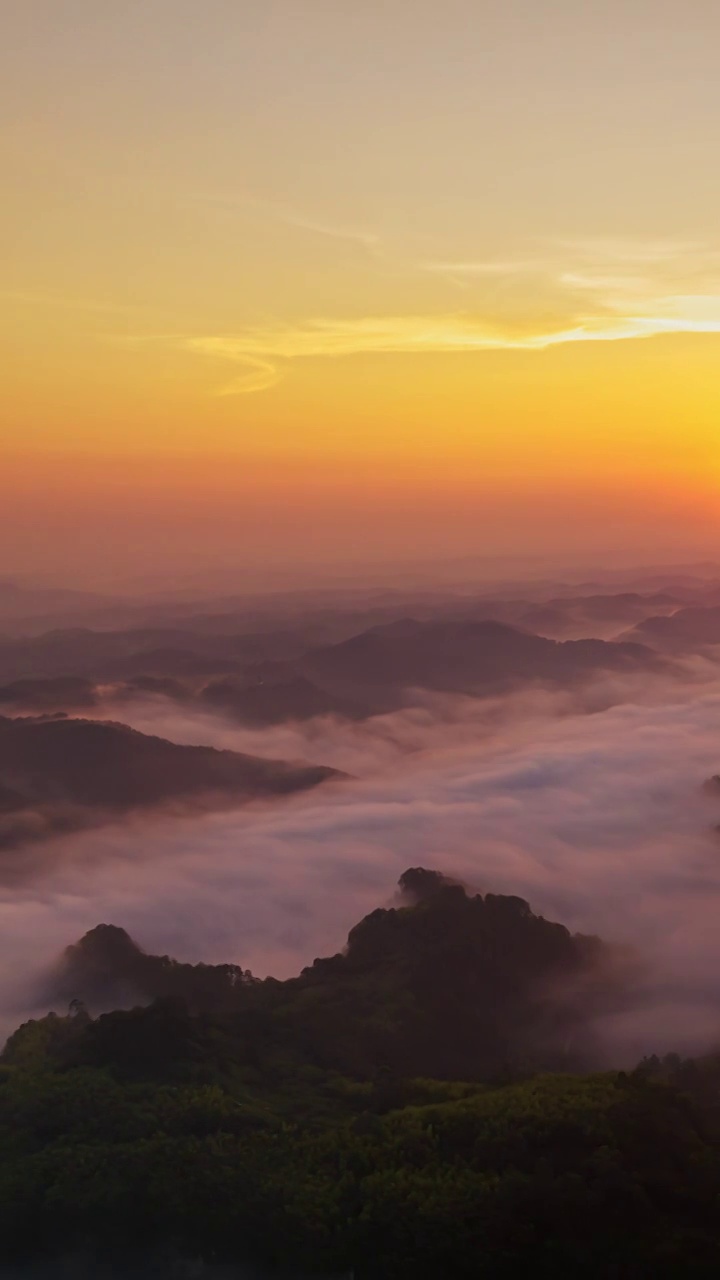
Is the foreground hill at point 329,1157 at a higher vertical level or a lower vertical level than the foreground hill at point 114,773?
lower

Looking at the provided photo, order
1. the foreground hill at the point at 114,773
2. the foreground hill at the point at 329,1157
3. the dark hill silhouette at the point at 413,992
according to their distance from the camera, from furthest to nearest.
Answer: the foreground hill at the point at 114,773
the dark hill silhouette at the point at 413,992
the foreground hill at the point at 329,1157

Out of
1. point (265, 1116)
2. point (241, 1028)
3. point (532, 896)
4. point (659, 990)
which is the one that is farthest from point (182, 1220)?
point (532, 896)

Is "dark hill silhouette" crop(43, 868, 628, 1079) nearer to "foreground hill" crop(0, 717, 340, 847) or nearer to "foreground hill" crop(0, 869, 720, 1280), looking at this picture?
"foreground hill" crop(0, 869, 720, 1280)

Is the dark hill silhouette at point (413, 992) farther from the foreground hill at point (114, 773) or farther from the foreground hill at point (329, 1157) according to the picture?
the foreground hill at point (114, 773)

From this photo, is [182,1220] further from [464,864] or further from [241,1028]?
[464,864]

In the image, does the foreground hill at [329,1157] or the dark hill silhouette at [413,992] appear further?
the dark hill silhouette at [413,992]

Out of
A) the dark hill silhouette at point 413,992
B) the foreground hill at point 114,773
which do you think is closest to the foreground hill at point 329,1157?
the dark hill silhouette at point 413,992

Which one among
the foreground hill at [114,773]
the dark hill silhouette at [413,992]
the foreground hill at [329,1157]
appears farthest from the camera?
the foreground hill at [114,773]
